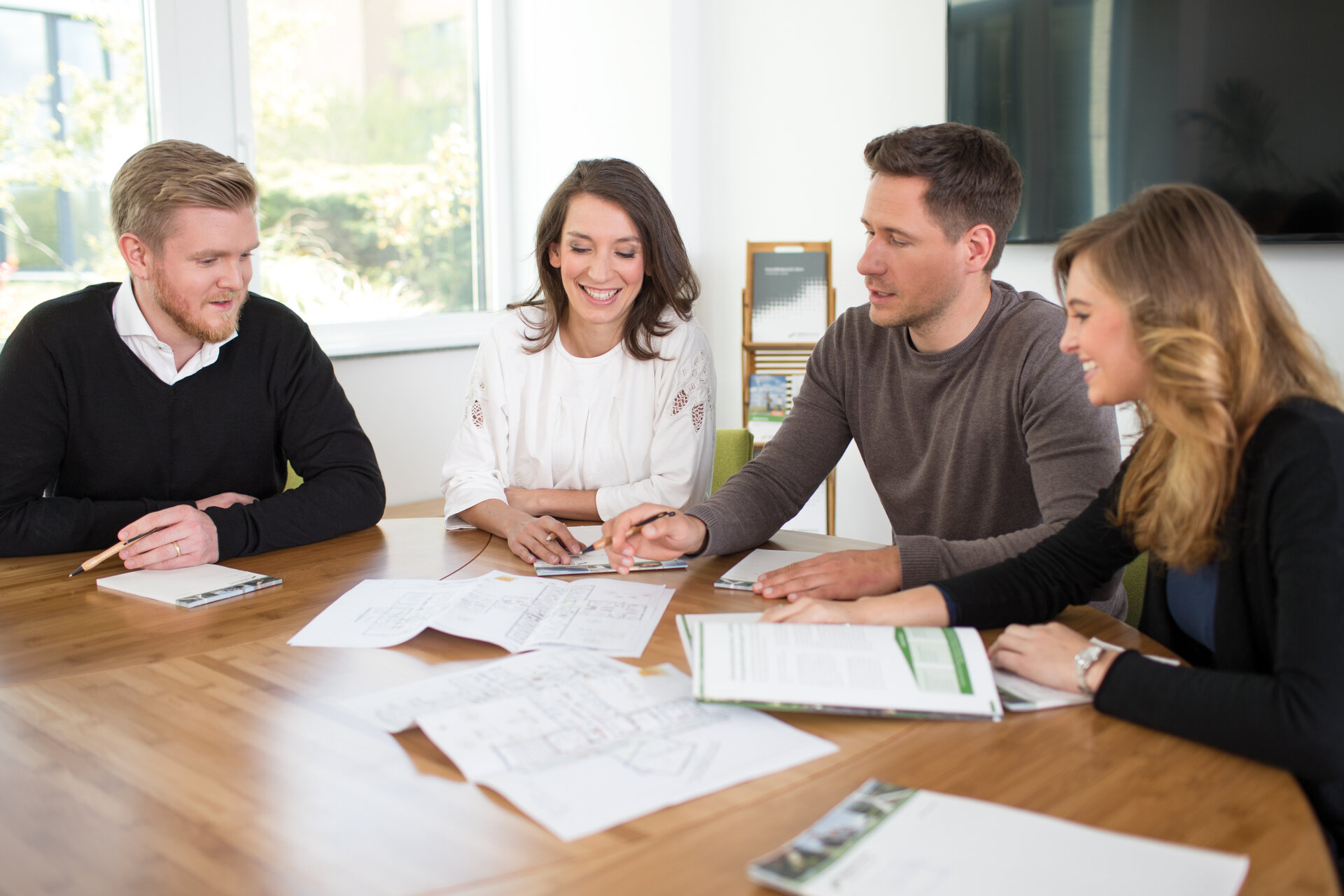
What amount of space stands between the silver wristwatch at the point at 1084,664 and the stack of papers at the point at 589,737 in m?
0.30

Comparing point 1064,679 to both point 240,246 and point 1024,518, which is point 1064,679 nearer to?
point 1024,518

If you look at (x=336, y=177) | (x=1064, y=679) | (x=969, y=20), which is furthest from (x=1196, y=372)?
(x=336, y=177)

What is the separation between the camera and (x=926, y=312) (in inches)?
74.8

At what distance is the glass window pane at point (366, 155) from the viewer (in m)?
3.82

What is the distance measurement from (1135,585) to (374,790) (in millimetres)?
1301

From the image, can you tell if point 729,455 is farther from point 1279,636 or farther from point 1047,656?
point 1279,636

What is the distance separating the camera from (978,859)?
2.81 feet

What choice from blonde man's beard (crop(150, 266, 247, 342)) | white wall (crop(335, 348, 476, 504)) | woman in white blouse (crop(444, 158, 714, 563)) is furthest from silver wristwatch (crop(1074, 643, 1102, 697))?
white wall (crop(335, 348, 476, 504))

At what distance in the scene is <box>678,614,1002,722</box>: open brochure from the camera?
1.14 meters

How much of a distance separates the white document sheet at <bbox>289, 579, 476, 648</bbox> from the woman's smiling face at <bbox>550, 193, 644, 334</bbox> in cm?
79

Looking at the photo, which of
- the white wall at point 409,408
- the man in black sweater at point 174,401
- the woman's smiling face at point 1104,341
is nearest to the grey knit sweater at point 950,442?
the woman's smiling face at point 1104,341

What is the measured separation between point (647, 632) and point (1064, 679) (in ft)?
1.70

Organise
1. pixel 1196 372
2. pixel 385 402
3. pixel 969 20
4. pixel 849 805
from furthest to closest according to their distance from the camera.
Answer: pixel 385 402 < pixel 969 20 < pixel 1196 372 < pixel 849 805

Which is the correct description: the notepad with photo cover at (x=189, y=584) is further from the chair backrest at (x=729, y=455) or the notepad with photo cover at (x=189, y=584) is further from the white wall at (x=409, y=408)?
the white wall at (x=409, y=408)
